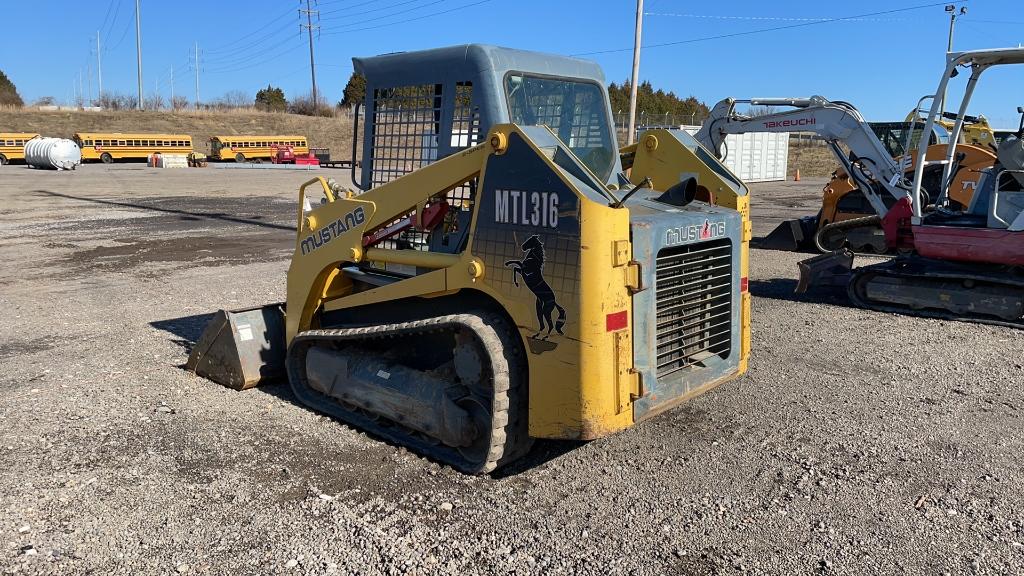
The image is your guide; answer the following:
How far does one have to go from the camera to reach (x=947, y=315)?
8.48 m

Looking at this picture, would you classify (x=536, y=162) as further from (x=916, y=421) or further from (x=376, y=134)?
(x=916, y=421)

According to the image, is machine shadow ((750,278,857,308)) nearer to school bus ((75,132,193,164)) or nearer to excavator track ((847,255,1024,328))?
excavator track ((847,255,1024,328))

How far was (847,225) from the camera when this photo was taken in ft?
43.5

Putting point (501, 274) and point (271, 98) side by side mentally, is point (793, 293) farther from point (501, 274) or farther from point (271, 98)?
point (271, 98)

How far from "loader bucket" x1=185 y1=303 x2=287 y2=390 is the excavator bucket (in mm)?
10502

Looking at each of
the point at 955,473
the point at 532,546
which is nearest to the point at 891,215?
the point at 955,473

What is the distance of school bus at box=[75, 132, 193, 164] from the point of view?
156 feet

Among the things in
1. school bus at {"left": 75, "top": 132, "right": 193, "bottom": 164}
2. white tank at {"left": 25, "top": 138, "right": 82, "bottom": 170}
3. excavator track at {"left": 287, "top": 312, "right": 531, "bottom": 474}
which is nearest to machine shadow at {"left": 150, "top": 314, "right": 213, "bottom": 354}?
excavator track at {"left": 287, "top": 312, "right": 531, "bottom": 474}

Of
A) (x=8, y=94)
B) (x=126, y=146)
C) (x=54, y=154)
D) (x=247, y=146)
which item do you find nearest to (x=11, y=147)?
(x=126, y=146)

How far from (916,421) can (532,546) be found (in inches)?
125

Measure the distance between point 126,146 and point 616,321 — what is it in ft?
172

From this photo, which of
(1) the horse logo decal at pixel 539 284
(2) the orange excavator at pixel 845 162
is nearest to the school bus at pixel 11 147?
(2) the orange excavator at pixel 845 162

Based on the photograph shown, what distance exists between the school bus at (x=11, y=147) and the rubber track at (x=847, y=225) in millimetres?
46452

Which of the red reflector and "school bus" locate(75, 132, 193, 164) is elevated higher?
"school bus" locate(75, 132, 193, 164)
